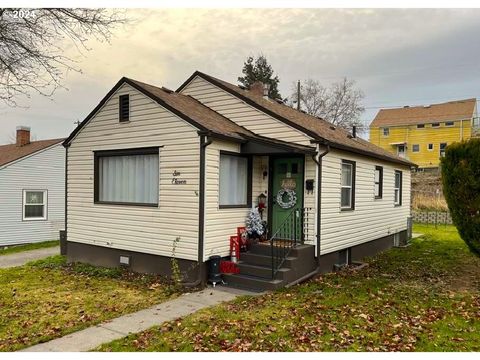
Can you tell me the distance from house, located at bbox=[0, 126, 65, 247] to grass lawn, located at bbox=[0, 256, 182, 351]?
666 cm

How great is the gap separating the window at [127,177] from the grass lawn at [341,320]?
361 centimetres

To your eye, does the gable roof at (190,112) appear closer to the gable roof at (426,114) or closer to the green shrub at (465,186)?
the green shrub at (465,186)

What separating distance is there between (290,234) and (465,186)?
3.86 meters

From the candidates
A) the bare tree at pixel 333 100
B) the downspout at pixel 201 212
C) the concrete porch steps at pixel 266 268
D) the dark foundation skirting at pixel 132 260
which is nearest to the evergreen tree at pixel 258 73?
the bare tree at pixel 333 100

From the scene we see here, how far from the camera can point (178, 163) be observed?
8.39 meters

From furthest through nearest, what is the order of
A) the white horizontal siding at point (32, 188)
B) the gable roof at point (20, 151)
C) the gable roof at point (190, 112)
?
the gable roof at point (20, 151) → the white horizontal siding at point (32, 188) → the gable roof at point (190, 112)

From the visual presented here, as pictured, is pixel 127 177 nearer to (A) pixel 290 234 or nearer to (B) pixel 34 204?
(A) pixel 290 234

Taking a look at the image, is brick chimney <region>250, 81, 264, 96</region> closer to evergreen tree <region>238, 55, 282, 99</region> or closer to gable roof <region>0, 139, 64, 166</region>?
gable roof <region>0, 139, 64, 166</region>

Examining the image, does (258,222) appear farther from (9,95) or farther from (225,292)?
(9,95)

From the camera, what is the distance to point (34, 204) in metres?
17.2

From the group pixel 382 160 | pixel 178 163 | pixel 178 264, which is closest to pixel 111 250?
pixel 178 264

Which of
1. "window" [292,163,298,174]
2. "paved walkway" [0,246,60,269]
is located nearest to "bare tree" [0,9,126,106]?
"window" [292,163,298,174]

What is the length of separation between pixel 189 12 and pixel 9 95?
4200mm

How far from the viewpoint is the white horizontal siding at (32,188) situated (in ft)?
53.0
